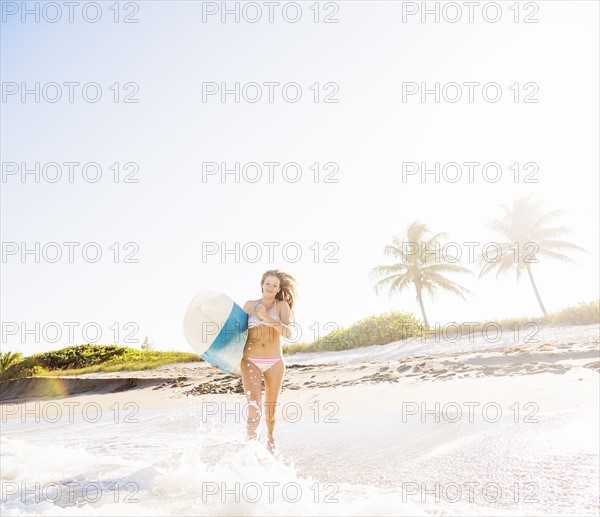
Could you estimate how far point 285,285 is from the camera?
186 inches

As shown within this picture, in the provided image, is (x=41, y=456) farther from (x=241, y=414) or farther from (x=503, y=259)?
(x=503, y=259)

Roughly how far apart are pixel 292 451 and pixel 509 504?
7.47 feet

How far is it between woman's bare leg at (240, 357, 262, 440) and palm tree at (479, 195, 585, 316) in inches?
1033

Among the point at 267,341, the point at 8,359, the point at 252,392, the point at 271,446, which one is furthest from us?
the point at 8,359

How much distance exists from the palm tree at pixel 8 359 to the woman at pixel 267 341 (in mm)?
21877

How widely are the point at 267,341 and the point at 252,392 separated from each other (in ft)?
1.58

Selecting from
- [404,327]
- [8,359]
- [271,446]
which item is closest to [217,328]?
[271,446]

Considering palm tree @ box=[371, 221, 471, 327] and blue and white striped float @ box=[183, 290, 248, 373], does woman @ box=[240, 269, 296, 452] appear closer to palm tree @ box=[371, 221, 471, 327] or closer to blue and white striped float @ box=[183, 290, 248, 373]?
blue and white striped float @ box=[183, 290, 248, 373]

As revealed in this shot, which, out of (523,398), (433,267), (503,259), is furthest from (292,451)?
(503,259)

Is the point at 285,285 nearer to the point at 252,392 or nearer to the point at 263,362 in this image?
the point at 263,362

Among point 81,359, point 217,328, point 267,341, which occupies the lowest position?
point 81,359

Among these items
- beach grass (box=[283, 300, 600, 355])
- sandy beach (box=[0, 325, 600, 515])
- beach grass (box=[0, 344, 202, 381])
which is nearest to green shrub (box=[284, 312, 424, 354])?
beach grass (box=[283, 300, 600, 355])

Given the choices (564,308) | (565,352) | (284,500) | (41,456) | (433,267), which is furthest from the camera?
(433,267)

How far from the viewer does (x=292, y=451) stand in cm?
451
